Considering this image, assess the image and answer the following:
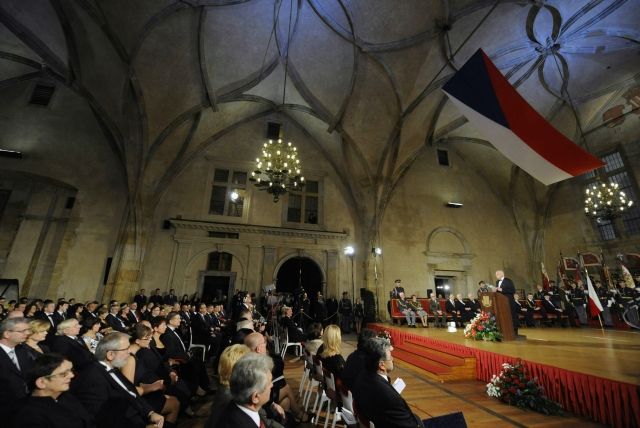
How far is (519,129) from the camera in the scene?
5.15m

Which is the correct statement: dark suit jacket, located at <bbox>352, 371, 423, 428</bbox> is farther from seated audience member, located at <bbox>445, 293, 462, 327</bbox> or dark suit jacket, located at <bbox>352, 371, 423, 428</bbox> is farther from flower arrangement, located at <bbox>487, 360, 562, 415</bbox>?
seated audience member, located at <bbox>445, 293, 462, 327</bbox>

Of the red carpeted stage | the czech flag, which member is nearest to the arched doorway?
the red carpeted stage

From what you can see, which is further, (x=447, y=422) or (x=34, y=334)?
(x=34, y=334)

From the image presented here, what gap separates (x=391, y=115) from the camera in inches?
487

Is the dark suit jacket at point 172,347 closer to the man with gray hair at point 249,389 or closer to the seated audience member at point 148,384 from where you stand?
the seated audience member at point 148,384

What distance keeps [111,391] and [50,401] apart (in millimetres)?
620

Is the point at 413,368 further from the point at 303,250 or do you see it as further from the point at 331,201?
the point at 331,201

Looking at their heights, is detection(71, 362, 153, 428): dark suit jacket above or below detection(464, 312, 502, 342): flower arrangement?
below

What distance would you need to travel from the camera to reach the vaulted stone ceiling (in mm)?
9094

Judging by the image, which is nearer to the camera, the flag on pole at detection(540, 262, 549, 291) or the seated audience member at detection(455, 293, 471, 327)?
the seated audience member at detection(455, 293, 471, 327)

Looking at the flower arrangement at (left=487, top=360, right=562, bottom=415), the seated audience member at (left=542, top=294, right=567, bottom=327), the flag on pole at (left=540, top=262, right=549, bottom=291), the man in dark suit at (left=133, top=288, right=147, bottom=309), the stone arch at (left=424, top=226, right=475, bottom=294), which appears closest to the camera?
the flower arrangement at (left=487, top=360, right=562, bottom=415)

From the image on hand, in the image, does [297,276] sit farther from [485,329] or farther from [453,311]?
[485,329]

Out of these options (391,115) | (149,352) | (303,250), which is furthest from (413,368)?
(391,115)

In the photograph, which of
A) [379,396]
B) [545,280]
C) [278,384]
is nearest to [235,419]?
[379,396]
